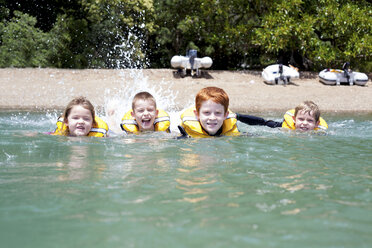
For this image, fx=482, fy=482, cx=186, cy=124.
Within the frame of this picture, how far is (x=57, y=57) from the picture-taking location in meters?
19.0

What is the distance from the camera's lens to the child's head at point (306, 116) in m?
7.13

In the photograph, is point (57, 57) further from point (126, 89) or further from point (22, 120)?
point (22, 120)

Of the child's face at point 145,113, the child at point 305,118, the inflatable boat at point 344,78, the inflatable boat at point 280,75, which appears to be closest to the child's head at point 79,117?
the child's face at point 145,113

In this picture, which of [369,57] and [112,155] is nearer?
[112,155]

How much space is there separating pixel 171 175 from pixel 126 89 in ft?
35.4

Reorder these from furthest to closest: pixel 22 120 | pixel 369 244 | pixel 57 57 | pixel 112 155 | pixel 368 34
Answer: pixel 57 57
pixel 368 34
pixel 22 120
pixel 112 155
pixel 369 244

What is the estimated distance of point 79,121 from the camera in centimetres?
636

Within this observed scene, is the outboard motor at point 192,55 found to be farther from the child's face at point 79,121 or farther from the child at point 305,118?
the child's face at point 79,121

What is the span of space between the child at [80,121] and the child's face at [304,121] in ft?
9.35

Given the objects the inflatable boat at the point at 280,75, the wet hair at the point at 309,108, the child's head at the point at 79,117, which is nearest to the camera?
the child's head at the point at 79,117

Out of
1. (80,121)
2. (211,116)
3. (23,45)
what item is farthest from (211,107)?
(23,45)

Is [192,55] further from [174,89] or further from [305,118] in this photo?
[305,118]

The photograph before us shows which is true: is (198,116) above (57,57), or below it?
below

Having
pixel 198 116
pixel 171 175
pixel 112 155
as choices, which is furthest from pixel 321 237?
pixel 198 116
